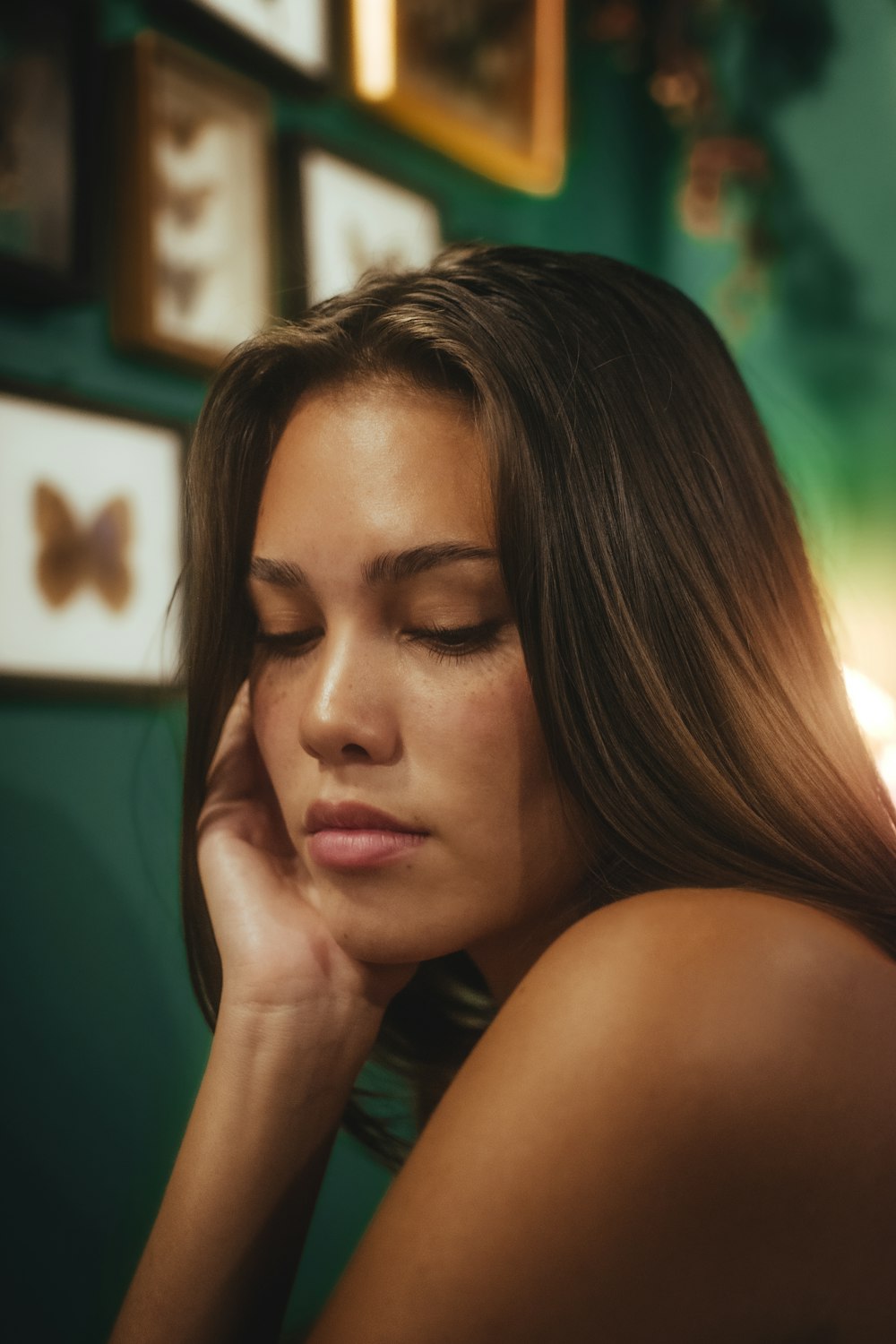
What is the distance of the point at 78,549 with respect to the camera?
1.38m

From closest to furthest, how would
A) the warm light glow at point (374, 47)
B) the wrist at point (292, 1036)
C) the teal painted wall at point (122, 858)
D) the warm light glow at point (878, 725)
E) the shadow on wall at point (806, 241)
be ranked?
1. the wrist at point (292, 1036)
2. the warm light glow at point (878, 725)
3. the teal painted wall at point (122, 858)
4. the warm light glow at point (374, 47)
5. the shadow on wall at point (806, 241)

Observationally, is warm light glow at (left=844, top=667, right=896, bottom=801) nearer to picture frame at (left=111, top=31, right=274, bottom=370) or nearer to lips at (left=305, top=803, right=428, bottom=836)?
lips at (left=305, top=803, right=428, bottom=836)

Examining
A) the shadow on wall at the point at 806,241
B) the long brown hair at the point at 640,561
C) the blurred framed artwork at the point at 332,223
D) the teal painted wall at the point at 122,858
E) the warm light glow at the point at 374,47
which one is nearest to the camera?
the long brown hair at the point at 640,561

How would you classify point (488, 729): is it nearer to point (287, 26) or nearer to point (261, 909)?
point (261, 909)

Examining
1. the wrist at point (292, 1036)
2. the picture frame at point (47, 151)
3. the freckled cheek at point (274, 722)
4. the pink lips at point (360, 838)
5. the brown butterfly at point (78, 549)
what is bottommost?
the wrist at point (292, 1036)

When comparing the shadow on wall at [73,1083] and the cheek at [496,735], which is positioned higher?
the cheek at [496,735]

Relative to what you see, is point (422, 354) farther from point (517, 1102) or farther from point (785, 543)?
point (517, 1102)

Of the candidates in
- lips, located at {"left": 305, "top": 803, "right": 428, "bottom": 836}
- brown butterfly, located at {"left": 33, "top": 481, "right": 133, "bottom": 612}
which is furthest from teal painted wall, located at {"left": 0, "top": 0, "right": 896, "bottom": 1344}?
lips, located at {"left": 305, "top": 803, "right": 428, "bottom": 836}

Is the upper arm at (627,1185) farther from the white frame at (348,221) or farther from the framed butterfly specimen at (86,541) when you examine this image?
the white frame at (348,221)

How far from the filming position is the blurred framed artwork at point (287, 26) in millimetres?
1603

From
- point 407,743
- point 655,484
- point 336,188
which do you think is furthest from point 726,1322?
point 336,188

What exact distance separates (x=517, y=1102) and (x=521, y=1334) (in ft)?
0.40

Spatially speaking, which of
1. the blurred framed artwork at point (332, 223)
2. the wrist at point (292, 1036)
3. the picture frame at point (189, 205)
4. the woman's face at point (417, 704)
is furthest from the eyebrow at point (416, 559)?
the blurred framed artwork at point (332, 223)

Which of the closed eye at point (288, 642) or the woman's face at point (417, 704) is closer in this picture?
the woman's face at point (417, 704)
